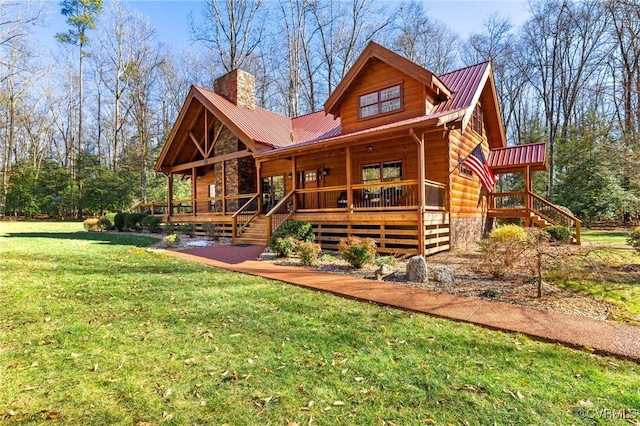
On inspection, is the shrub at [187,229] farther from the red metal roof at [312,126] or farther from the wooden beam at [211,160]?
the red metal roof at [312,126]

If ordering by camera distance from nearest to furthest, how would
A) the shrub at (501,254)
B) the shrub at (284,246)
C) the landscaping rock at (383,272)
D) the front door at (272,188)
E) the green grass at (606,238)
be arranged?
the shrub at (501,254) → the landscaping rock at (383,272) → the shrub at (284,246) → the green grass at (606,238) → the front door at (272,188)

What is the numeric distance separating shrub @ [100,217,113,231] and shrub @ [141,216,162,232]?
3208 mm

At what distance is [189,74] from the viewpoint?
31.9 metres

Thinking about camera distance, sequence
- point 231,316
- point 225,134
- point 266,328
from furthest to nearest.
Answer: point 225,134
point 231,316
point 266,328

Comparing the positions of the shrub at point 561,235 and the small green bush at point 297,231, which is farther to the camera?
the shrub at point 561,235

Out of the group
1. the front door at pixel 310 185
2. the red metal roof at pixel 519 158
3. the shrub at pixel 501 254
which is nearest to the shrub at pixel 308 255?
the shrub at pixel 501 254

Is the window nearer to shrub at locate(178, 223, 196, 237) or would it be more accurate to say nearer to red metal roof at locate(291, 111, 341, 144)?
red metal roof at locate(291, 111, 341, 144)

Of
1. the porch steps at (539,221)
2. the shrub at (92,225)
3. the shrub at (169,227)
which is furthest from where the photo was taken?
the shrub at (92,225)

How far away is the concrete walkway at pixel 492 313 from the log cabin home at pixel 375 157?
378cm

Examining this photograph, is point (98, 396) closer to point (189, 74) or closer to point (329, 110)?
point (329, 110)

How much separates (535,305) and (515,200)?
23029 millimetres

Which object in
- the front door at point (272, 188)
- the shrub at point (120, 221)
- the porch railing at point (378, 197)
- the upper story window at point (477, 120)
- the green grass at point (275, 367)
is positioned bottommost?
the green grass at point (275, 367)

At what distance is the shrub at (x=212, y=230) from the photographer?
47.3ft

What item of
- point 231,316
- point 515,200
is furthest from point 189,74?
point 231,316
